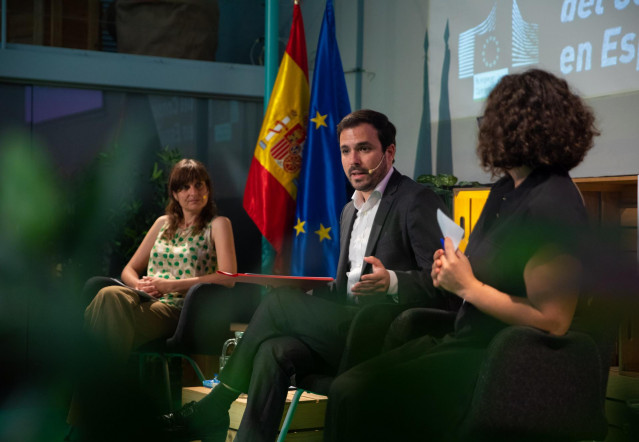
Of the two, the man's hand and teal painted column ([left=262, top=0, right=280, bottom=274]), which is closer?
the man's hand

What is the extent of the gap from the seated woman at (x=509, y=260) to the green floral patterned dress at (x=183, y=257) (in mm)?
1856

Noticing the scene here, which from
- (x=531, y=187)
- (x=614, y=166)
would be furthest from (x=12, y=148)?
(x=531, y=187)

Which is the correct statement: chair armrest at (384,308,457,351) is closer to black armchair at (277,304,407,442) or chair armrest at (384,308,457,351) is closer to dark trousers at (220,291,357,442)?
black armchair at (277,304,407,442)

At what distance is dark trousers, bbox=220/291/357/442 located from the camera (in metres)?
2.09

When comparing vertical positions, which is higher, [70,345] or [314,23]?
[314,23]

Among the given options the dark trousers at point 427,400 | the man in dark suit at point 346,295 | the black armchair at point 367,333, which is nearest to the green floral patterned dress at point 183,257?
the man in dark suit at point 346,295

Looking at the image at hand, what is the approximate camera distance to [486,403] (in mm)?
1508

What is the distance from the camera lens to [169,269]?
3.48 metres

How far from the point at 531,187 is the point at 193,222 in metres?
2.17

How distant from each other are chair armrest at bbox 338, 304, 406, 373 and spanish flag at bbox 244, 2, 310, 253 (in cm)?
231

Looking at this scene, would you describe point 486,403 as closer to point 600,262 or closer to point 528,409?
point 528,409

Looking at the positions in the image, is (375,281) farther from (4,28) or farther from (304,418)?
(4,28)

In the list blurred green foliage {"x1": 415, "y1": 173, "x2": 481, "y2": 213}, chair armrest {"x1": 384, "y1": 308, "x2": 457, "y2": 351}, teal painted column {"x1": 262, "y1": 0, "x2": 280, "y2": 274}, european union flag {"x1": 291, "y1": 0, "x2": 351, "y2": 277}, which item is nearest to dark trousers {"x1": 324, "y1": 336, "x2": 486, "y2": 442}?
chair armrest {"x1": 384, "y1": 308, "x2": 457, "y2": 351}

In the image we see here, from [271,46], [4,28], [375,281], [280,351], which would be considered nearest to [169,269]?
[280,351]
